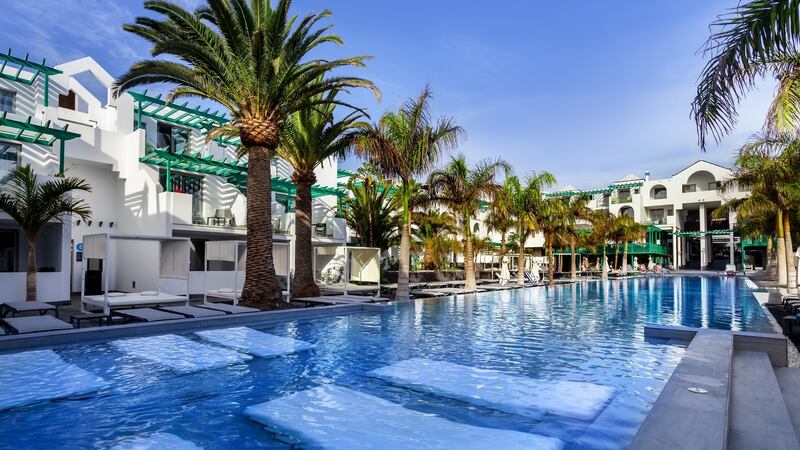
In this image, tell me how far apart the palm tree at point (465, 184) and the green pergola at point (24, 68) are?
15.7 metres

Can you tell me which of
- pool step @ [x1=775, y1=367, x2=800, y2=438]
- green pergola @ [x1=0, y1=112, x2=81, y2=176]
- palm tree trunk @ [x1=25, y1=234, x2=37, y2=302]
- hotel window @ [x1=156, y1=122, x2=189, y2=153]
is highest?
hotel window @ [x1=156, y1=122, x2=189, y2=153]

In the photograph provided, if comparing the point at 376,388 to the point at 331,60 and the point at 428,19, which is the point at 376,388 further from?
the point at 428,19

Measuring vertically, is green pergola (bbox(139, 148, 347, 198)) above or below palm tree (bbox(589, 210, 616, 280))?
above

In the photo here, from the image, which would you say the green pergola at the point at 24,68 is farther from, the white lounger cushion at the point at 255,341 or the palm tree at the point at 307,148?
the white lounger cushion at the point at 255,341

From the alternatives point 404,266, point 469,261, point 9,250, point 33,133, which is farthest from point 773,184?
point 9,250

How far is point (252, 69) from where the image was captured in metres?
13.5

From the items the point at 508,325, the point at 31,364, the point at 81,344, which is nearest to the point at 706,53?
the point at 508,325

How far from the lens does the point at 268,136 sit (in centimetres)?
1423

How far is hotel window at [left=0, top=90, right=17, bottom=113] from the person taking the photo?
19.7m

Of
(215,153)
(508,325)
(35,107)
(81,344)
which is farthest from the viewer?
(215,153)

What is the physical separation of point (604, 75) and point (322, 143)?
9.86m

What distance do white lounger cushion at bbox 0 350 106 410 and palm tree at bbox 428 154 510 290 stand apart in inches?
624

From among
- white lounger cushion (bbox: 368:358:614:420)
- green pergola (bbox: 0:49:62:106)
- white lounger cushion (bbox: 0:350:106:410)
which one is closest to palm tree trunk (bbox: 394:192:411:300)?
white lounger cushion (bbox: 368:358:614:420)

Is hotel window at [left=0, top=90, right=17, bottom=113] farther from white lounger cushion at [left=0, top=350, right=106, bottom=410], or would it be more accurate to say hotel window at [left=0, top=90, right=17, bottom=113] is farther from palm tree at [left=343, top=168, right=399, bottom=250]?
palm tree at [left=343, top=168, right=399, bottom=250]
